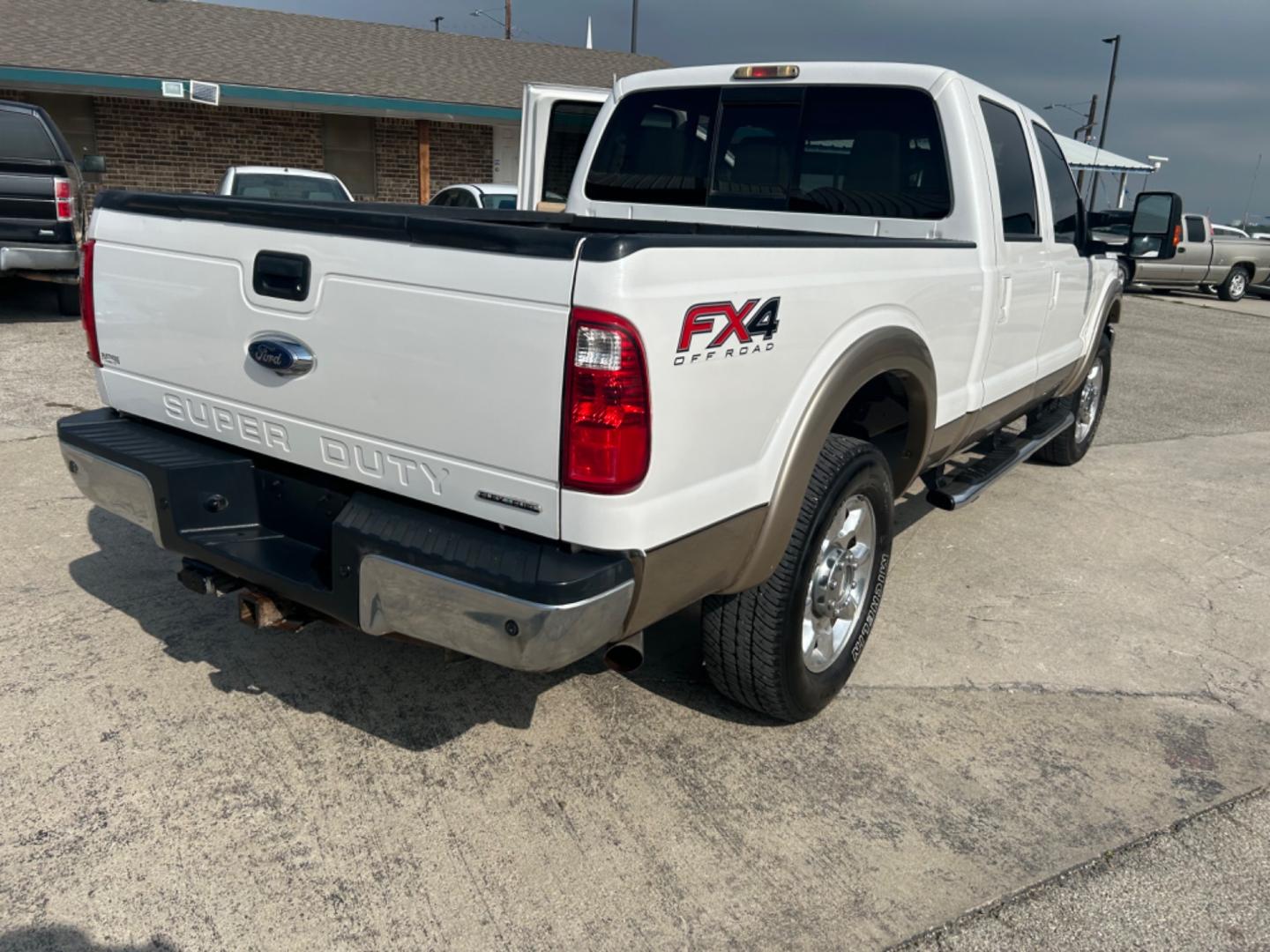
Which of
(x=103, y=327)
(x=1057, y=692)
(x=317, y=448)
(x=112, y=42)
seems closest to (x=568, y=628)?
(x=317, y=448)

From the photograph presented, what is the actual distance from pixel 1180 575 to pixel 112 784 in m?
4.60

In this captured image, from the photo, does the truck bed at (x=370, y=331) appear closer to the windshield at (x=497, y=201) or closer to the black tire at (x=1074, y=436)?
the black tire at (x=1074, y=436)

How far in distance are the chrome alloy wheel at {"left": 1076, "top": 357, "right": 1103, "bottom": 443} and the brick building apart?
13661mm

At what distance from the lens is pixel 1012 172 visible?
443cm

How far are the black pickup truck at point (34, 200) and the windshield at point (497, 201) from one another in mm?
3941

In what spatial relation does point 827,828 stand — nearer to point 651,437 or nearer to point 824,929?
point 824,929

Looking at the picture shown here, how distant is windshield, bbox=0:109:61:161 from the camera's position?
9336mm

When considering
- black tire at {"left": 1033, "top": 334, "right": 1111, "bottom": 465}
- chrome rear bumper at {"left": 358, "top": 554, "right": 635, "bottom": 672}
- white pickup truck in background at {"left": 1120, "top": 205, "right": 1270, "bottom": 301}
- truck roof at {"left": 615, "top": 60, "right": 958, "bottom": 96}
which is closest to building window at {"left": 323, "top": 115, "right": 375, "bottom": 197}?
white pickup truck in background at {"left": 1120, "top": 205, "right": 1270, "bottom": 301}

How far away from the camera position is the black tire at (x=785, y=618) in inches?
119

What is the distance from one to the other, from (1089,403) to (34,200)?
29.2ft

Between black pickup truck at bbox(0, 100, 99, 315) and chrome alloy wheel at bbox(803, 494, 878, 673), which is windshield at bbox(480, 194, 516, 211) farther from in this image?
chrome alloy wheel at bbox(803, 494, 878, 673)

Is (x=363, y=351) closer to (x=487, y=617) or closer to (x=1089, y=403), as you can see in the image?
(x=487, y=617)

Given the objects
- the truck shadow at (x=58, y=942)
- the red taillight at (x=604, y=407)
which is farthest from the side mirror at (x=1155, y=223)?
the truck shadow at (x=58, y=942)

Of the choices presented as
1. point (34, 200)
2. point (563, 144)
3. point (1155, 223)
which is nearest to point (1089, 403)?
point (1155, 223)
